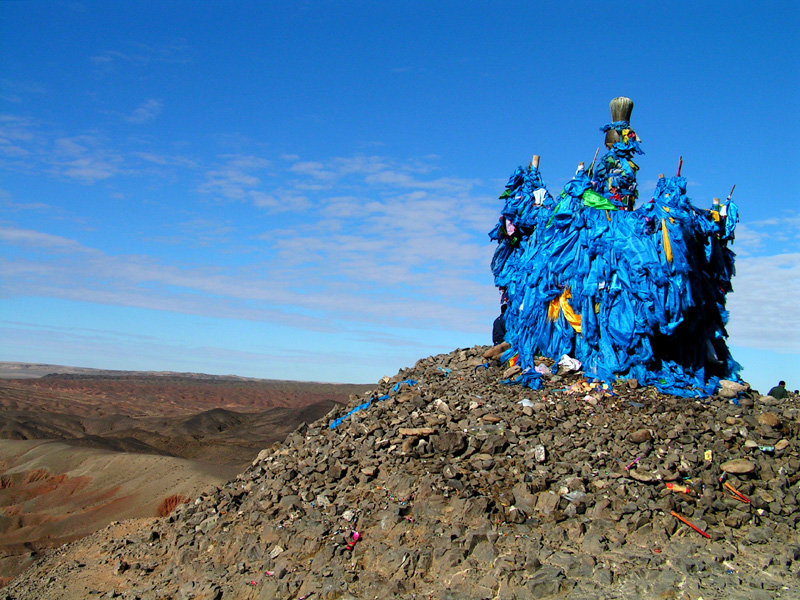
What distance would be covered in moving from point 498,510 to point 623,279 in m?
3.94

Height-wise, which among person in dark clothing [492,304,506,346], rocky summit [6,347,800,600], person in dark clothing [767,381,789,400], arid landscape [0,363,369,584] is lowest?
arid landscape [0,363,369,584]

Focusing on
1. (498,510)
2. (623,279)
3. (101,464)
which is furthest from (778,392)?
(101,464)

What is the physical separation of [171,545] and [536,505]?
4901 mm

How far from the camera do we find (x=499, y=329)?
11.1 metres

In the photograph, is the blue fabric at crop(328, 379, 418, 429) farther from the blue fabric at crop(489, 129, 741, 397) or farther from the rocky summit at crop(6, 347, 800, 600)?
the blue fabric at crop(489, 129, 741, 397)

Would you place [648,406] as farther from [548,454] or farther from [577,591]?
[577,591]

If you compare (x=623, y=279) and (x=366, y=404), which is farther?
(x=366, y=404)

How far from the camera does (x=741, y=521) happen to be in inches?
265

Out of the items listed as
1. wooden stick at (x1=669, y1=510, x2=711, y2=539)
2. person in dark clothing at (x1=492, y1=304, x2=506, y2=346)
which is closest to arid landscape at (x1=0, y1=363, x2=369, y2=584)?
person in dark clothing at (x1=492, y1=304, x2=506, y2=346)

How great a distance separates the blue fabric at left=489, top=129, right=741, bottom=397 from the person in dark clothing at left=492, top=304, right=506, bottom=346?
0.45 meters

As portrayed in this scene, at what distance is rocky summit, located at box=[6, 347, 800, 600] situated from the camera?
617 centimetres

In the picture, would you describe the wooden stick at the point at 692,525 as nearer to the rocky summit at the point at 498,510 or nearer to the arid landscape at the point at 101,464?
the rocky summit at the point at 498,510

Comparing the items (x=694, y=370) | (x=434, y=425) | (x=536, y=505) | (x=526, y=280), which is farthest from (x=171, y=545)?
(x=694, y=370)

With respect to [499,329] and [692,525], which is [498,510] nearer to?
[692,525]
